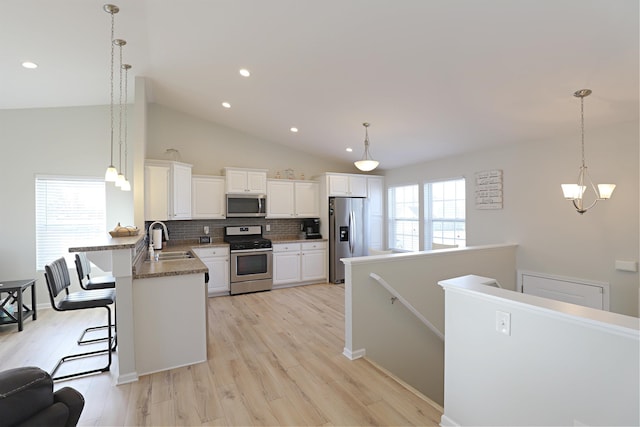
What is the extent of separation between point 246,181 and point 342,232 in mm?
2053

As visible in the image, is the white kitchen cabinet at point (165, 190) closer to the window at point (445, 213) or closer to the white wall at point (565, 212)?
the window at point (445, 213)

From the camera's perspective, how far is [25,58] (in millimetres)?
3107

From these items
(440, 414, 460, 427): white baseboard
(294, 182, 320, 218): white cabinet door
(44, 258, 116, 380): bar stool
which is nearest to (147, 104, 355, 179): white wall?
(294, 182, 320, 218): white cabinet door

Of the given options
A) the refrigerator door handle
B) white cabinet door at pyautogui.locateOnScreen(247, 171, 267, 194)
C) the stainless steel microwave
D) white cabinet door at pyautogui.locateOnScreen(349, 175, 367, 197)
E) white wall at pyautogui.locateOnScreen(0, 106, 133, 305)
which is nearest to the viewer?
white wall at pyautogui.locateOnScreen(0, 106, 133, 305)

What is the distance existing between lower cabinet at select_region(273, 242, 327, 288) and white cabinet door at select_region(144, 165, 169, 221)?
1.93 metres

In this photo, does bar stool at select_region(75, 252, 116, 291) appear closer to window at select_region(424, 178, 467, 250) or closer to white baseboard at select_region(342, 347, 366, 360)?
white baseboard at select_region(342, 347, 366, 360)

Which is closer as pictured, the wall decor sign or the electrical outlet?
the electrical outlet

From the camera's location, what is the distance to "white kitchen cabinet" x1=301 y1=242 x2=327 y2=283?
5.82 m

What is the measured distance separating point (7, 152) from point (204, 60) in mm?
3178

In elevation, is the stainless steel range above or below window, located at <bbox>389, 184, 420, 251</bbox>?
below

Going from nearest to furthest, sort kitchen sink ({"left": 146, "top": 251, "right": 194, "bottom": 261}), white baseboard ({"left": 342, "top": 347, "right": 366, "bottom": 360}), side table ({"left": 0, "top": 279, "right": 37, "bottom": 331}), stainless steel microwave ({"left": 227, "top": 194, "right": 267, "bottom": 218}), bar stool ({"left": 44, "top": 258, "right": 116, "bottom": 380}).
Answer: bar stool ({"left": 44, "top": 258, "right": 116, "bottom": 380}) < white baseboard ({"left": 342, "top": 347, "right": 366, "bottom": 360}) < side table ({"left": 0, "top": 279, "right": 37, "bottom": 331}) < kitchen sink ({"left": 146, "top": 251, "right": 194, "bottom": 261}) < stainless steel microwave ({"left": 227, "top": 194, "right": 267, "bottom": 218})

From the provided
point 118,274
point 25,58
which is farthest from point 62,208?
point 118,274

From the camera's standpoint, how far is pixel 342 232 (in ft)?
19.5

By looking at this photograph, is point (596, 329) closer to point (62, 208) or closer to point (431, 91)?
point (431, 91)
